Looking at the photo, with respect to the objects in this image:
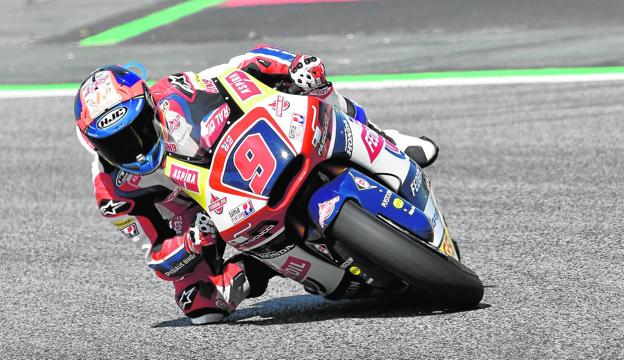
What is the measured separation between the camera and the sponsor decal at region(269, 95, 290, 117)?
534cm

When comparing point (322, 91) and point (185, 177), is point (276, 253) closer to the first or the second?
point (185, 177)

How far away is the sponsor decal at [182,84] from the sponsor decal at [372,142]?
84 cm

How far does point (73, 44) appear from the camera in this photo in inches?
595

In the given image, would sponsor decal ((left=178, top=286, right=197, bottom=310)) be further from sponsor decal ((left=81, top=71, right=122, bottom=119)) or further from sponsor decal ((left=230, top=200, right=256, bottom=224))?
sponsor decal ((left=81, top=71, right=122, bottom=119))

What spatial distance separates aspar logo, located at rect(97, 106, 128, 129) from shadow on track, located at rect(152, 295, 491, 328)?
4.12 ft

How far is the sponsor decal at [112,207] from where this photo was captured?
555 centimetres

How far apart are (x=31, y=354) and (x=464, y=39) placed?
8.71m

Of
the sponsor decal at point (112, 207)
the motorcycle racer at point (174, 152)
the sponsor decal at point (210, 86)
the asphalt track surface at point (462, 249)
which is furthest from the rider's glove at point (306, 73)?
the asphalt track surface at point (462, 249)

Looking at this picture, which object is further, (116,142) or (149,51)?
(149,51)

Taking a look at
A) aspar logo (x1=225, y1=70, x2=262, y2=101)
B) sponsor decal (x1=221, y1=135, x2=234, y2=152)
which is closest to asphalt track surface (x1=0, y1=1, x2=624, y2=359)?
sponsor decal (x1=221, y1=135, x2=234, y2=152)

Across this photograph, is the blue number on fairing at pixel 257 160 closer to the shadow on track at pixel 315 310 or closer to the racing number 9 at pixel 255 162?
the racing number 9 at pixel 255 162

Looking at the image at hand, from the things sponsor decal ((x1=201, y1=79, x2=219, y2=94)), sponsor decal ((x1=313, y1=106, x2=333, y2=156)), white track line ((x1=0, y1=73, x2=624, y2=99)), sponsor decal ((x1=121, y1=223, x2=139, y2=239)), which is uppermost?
sponsor decal ((x1=313, y1=106, x2=333, y2=156))

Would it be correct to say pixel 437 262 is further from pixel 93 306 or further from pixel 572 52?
pixel 572 52

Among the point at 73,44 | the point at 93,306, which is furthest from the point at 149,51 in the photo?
the point at 93,306
